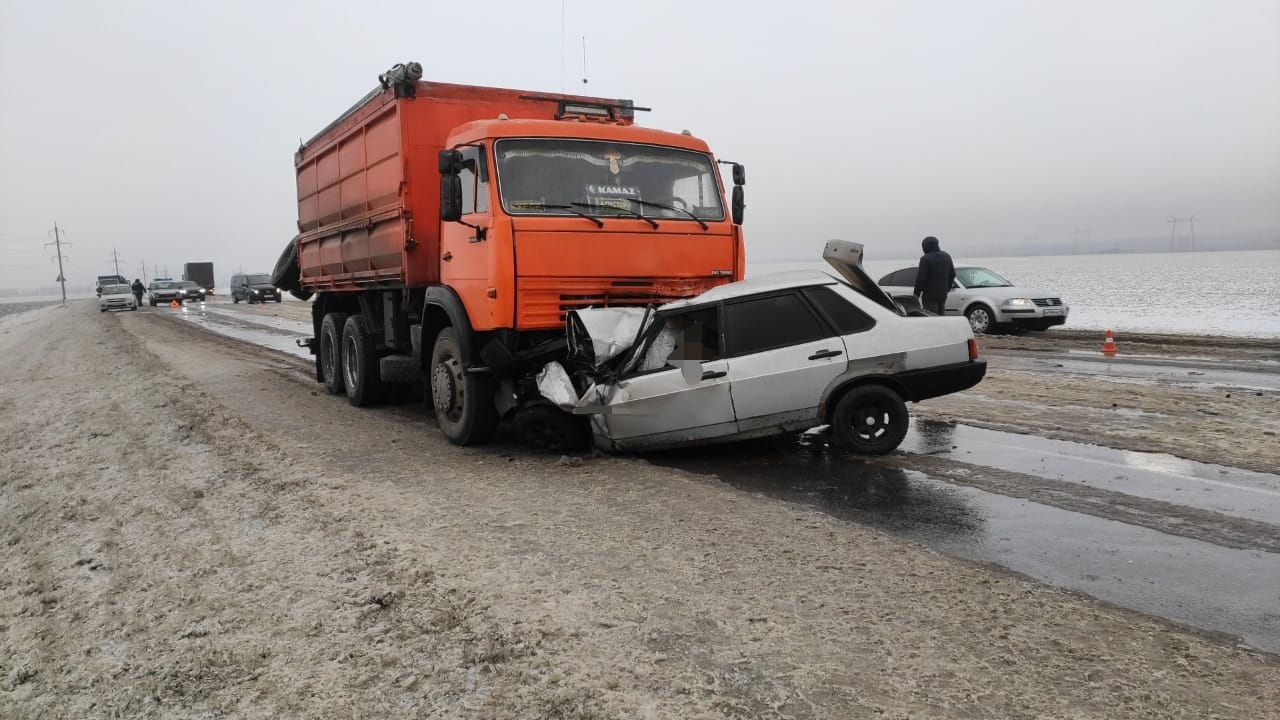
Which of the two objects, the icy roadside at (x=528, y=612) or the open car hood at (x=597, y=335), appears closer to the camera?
the icy roadside at (x=528, y=612)

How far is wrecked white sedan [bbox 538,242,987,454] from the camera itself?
22.5 feet

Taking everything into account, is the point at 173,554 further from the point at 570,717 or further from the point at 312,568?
the point at 570,717

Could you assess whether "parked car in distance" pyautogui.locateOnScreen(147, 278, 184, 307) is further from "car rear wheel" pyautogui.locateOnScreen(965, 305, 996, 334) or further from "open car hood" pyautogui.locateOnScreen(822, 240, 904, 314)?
"open car hood" pyautogui.locateOnScreen(822, 240, 904, 314)

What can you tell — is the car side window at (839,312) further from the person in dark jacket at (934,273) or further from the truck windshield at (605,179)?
the person in dark jacket at (934,273)

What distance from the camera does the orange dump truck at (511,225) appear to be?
23.8ft

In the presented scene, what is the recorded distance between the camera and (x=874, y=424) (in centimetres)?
710

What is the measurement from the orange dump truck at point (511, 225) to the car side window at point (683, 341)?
563 millimetres

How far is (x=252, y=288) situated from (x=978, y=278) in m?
45.7

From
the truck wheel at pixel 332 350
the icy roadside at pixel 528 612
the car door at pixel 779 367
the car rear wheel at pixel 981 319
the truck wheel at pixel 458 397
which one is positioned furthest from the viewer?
A: the car rear wheel at pixel 981 319

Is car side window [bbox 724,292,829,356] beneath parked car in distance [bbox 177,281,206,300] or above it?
above

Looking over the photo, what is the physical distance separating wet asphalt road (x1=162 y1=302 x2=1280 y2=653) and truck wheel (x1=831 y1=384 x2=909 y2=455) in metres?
0.12

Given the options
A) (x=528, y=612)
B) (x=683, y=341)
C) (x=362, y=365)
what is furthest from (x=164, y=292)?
(x=528, y=612)

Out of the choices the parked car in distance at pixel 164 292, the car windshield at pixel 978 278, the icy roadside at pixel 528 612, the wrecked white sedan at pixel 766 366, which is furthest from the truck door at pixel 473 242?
the parked car in distance at pixel 164 292

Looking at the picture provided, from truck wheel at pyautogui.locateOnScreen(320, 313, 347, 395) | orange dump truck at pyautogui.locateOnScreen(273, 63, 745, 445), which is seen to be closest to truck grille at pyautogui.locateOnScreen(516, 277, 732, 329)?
orange dump truck at pyautogui.locateOnScreen(273, 63, 745, 445)
